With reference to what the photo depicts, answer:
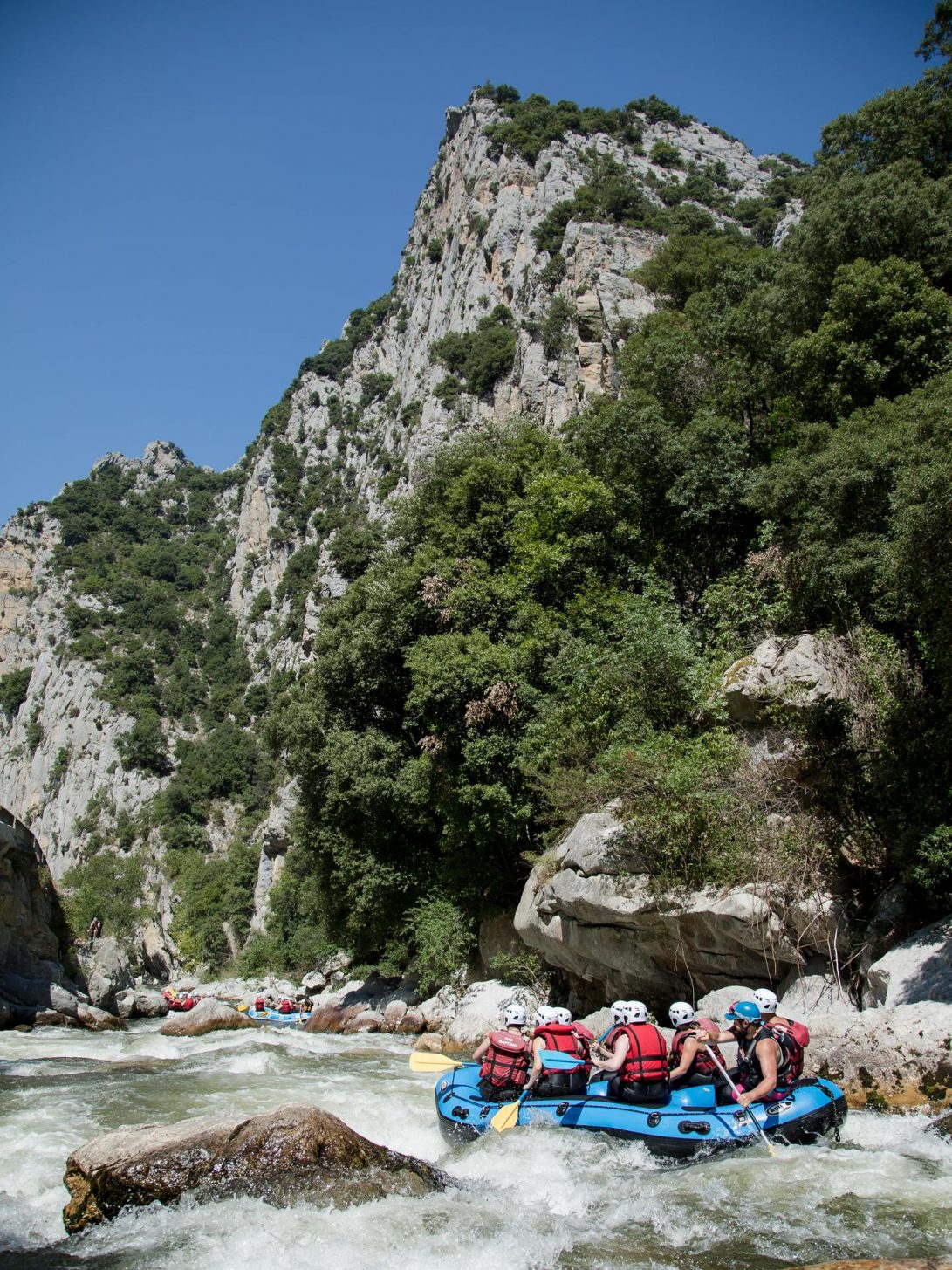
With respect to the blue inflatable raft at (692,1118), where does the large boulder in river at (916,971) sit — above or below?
above

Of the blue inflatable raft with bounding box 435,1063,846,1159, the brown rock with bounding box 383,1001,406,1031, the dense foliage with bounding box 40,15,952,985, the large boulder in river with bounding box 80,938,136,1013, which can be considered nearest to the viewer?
the blue inflatable raft with bounding box 435,1063,846,1159

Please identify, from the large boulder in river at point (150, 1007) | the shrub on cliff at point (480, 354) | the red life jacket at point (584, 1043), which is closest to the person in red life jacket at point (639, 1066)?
the red life jacket at point (584, 1043)

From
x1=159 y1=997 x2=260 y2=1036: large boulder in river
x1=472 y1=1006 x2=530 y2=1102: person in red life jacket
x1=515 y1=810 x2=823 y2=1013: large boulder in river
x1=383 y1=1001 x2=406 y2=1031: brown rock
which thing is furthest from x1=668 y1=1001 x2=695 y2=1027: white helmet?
x1=159 y1=997 x2=260 y2=1036: large boulder in river

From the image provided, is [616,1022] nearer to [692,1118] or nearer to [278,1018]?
[692,1118]

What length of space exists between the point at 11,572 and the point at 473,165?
7045cm

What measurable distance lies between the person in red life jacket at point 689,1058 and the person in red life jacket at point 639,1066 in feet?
0.51

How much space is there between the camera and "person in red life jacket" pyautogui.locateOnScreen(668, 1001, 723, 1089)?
7.48 meters

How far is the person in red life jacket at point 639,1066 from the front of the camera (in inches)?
289

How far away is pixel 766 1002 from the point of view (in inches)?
291

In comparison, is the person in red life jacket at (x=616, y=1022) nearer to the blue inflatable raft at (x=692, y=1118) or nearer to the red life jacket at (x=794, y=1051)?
the blue inflatable raft at (x=692, y=1118)

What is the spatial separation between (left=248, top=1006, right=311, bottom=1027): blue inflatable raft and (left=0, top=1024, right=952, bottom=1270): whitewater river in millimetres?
15463

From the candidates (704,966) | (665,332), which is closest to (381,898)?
(704,966)

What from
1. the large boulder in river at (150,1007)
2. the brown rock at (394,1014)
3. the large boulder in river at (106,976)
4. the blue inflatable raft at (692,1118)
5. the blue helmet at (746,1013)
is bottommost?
the large boulder in river at (150,1007)

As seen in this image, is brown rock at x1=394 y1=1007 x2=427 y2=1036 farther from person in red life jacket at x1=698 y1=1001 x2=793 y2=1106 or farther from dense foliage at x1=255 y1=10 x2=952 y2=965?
person in red life jacket at x1=698 y1=1001 x2=793 y2=1106
